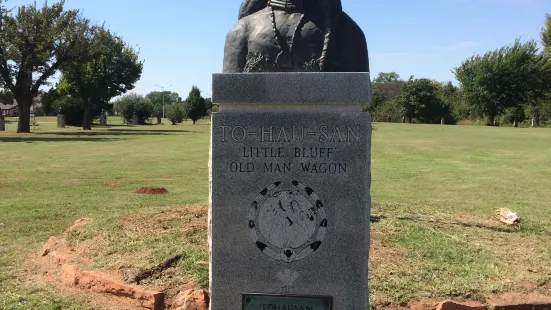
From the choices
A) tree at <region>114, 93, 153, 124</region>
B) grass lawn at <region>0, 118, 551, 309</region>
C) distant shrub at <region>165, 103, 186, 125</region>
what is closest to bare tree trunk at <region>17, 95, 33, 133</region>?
grass lawn at <region>0, 118, 551, 309</region>

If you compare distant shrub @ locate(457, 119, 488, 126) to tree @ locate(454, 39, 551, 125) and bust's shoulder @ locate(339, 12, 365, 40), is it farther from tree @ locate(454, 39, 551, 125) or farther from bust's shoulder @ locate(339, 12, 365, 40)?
bust's shoulder @ locate(339, 12, 365, 40)

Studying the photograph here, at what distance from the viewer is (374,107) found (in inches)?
2734

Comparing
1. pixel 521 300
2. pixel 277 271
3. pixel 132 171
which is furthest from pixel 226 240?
pixel 132 171

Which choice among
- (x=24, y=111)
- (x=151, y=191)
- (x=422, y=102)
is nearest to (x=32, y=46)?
(x=24, y=111)

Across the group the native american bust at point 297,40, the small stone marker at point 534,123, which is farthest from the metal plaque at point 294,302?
the small stone marker at point 534,123

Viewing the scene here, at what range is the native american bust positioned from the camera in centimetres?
468

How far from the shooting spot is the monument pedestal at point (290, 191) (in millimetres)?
3555

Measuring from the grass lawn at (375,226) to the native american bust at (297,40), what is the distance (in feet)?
6.21

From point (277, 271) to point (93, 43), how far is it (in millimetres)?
35438

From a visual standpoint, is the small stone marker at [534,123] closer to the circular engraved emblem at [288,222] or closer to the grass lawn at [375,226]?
the grass lawn at [375,226]

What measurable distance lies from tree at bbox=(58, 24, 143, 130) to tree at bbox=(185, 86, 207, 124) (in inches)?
457

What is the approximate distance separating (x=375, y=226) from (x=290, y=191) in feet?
11.1

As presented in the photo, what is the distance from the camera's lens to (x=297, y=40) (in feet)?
15.4

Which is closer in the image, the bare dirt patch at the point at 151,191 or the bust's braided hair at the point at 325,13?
the bust's braided hair at the point at 325,13
